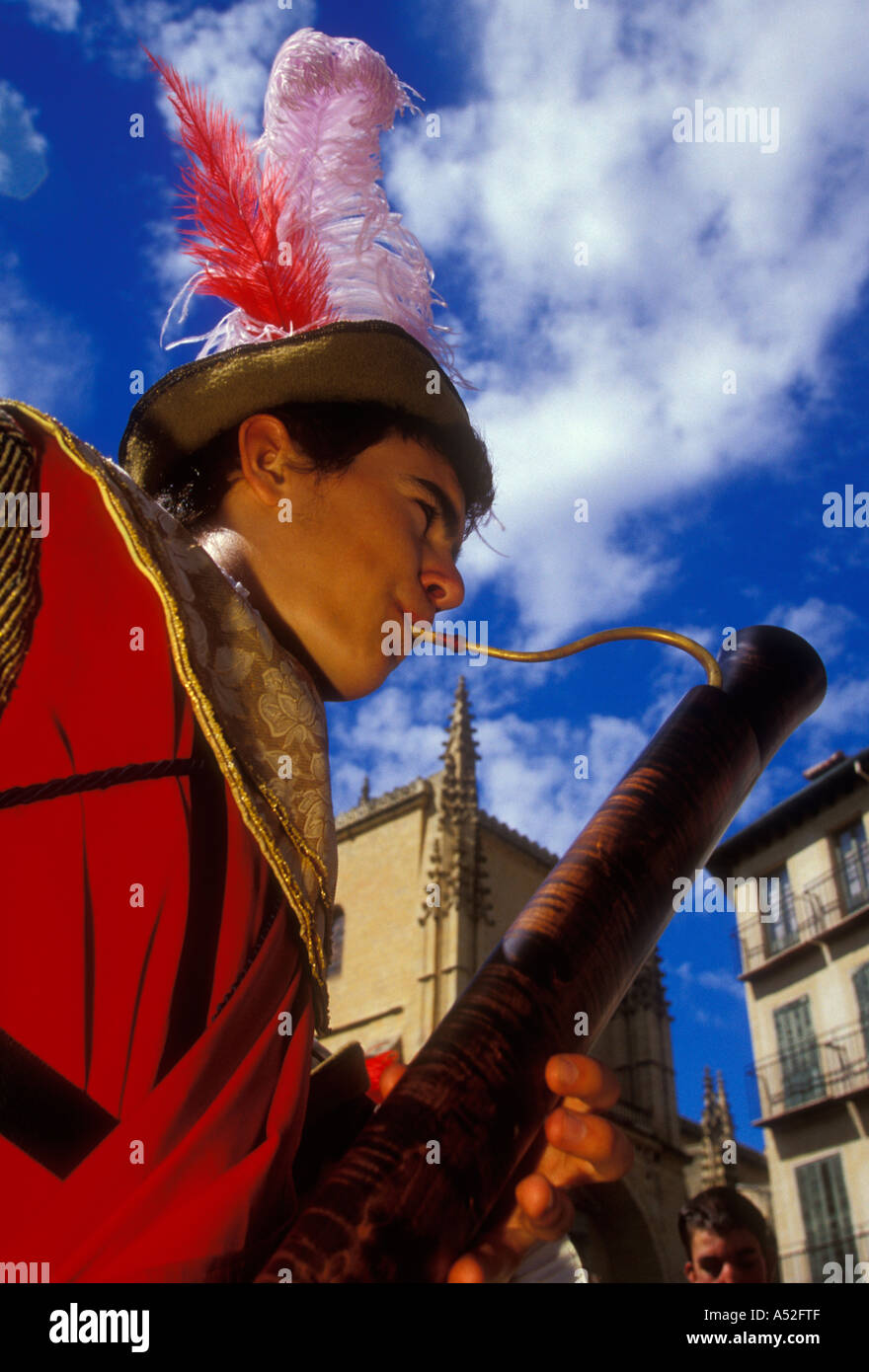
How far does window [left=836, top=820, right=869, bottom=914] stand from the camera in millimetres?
21750

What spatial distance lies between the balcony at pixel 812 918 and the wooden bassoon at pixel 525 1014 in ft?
70.3

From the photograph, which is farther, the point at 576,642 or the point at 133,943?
the point at 576,642

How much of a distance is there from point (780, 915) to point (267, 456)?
23984mm

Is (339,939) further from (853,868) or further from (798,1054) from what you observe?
(853,868)

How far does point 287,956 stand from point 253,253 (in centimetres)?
167

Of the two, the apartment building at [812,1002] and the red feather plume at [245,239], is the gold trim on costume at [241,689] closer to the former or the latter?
the red feather plume at [245,239]

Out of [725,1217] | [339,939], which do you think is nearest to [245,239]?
[725,1217]

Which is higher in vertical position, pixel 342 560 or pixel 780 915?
pixel 780 915

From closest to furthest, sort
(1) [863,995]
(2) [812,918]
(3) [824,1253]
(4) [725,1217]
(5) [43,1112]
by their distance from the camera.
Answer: (5) [43,1112] → (4) [725,1217] → (3) [824,1253] → (1) [863,995] → (2) [812,918]

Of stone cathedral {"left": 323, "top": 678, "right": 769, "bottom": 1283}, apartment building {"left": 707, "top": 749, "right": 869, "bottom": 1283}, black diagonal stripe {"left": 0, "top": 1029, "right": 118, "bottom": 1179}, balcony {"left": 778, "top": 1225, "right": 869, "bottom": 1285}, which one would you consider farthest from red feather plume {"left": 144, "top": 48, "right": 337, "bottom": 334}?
stone cathedral {"left": 323, "top": 678, "right": 769, "bottom": 1283}

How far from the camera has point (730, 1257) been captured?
4.80 m

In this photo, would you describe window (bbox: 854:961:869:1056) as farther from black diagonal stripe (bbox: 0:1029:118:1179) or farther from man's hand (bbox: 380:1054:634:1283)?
black diagonal stripe (bbox: 0:1029:118:1179)

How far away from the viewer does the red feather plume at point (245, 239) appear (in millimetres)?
2309

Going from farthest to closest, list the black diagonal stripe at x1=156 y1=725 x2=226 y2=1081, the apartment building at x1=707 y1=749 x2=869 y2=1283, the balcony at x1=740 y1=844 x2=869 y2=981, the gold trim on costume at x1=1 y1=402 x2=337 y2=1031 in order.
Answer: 1. the balcony at x1=740 y1=844 x2=869 y2=981
2. the apartment building at x1=707 y1=749 x2=869 y2=1283
3. the gold trim on costume at x1=1 y1=402 x2=337 y2=1031
4. the black diagonal stripe at x1=156 y1=725 x2=226 y2=1081
